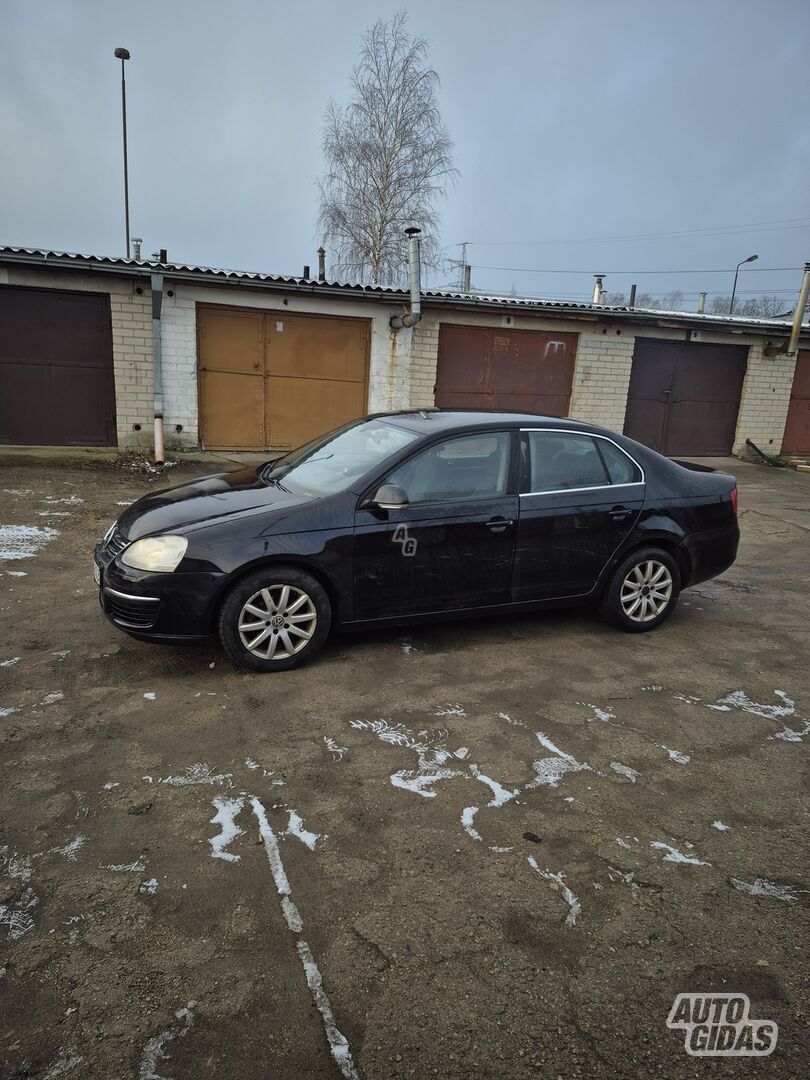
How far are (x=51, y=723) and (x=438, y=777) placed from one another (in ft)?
6.23

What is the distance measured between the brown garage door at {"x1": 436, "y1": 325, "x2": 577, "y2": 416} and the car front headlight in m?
9.81

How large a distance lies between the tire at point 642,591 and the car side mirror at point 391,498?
1.70 meters

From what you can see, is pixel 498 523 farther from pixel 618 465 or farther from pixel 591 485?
pixel 618 465

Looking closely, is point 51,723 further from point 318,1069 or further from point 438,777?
point 318,1069

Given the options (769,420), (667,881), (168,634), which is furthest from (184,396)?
(769,420)

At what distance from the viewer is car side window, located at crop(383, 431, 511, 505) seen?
4.18m

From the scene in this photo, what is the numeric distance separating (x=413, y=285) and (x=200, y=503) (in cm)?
836

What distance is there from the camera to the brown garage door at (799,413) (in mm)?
15547

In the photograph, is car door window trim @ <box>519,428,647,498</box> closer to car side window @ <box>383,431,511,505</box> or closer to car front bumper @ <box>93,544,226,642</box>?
car side window @ <box>383,431,511,505</box>

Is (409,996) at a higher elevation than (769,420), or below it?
below

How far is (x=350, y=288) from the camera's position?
1151 centimetres

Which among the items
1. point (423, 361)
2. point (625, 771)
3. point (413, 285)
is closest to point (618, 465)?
point (625, 771)

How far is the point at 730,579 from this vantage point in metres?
6.43

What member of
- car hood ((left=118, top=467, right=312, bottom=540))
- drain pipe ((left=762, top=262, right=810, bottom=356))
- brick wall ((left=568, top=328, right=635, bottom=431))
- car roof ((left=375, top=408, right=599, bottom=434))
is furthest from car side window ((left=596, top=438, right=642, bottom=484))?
drain pipe ((left=762, top=262, right=810, bottom=356))
